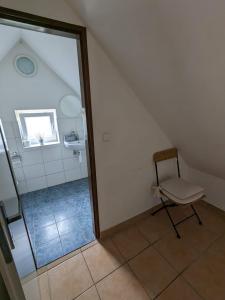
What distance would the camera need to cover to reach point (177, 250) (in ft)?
5.05

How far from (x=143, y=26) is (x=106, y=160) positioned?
104cm

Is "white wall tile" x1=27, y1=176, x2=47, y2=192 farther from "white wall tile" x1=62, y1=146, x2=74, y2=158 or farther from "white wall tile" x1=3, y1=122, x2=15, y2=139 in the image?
"white wall tile" x1=3, y1=122, x2=15, y2=139

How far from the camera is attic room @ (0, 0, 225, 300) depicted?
85cm

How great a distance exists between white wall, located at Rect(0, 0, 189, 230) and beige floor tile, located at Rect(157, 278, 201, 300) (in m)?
0.73

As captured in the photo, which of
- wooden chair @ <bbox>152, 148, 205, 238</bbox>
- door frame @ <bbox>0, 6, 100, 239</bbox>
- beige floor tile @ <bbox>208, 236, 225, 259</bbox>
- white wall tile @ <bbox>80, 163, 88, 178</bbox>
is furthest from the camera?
white wall tile @ <bbox>80, 163, 88, 178</bbox>

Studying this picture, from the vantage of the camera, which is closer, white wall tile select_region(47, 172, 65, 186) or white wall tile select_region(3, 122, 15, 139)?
white wall tile select_region(3, 122, 15, 139)

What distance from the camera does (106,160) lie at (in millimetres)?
1547

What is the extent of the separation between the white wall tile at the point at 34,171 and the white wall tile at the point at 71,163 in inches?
15.5

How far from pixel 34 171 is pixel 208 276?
259cm

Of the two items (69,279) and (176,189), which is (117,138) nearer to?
(176,189)

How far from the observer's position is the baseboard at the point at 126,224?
1738mm

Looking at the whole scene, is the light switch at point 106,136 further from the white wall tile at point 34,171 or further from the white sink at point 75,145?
the white wall tile at point 34,171

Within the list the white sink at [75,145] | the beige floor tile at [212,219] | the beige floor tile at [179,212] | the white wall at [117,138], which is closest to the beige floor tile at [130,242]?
the white wall at [117,138]

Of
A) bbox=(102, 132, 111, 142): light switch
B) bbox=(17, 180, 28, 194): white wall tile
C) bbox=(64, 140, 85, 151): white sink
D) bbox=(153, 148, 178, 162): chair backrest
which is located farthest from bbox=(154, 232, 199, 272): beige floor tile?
bbox=(17, 180, 28, 194): white wall tile
